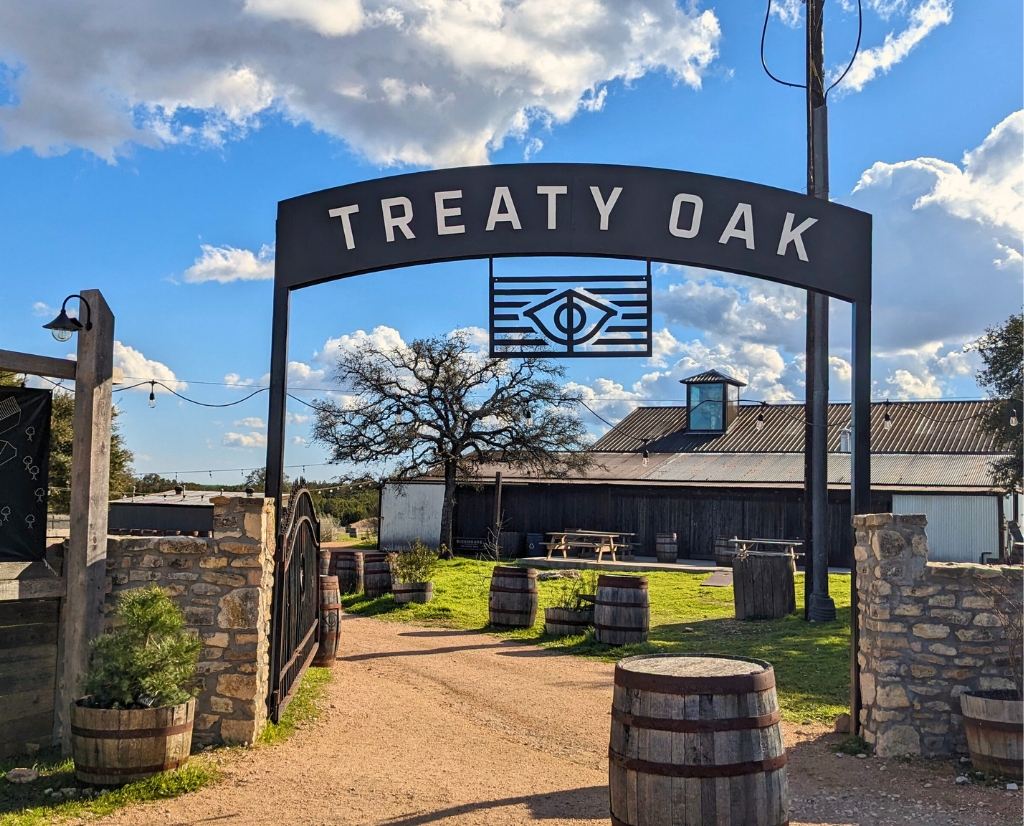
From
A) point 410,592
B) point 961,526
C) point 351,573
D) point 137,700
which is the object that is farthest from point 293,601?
point 961,526

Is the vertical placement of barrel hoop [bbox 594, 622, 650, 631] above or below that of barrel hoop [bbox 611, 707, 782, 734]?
below

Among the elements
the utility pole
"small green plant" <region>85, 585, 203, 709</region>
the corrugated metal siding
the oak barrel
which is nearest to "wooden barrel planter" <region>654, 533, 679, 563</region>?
the corrugated metal siding

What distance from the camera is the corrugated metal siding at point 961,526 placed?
79.9ft

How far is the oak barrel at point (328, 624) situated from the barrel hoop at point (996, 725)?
6507 millimetres

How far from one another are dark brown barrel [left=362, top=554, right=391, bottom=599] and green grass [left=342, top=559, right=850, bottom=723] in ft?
0.75

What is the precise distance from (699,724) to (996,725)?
114 inches

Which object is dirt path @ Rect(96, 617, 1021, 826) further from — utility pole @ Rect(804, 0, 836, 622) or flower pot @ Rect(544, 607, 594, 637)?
utility pole @ Rect(804, 0, 836, 622)

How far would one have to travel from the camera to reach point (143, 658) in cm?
595

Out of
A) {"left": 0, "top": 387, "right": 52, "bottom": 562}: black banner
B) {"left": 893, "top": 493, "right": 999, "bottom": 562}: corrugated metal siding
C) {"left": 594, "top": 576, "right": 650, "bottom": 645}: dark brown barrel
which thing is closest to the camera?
{"left": 0, "top": 387, "right": 52, "bottom": 562}: black banner

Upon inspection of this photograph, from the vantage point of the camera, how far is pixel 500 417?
95.3ft

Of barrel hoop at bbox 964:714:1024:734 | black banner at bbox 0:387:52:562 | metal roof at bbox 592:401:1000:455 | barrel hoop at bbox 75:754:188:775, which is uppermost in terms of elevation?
metal roof at bbox 592:401:1000:455

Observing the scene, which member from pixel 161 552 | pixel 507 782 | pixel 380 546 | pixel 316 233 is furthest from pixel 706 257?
pixel 380 546

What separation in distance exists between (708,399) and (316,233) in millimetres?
28364

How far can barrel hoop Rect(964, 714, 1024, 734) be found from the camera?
19.3ft
